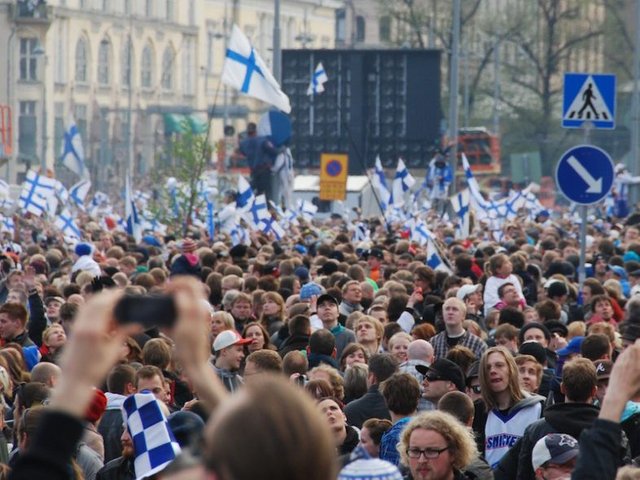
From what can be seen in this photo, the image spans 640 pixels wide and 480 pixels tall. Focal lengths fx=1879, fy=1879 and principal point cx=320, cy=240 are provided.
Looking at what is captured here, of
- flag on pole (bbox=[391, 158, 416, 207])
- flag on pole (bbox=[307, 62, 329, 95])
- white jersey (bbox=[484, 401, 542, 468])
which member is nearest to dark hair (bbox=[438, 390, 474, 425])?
white jersey (bbox=[484, 401, 542, 468])

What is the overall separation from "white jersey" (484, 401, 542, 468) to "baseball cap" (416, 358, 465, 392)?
473 millimetres

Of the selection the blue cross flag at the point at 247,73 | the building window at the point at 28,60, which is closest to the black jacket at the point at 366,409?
the blue cross flag at the point at 247,73

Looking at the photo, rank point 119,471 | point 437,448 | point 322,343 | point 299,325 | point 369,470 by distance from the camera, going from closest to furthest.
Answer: point 369,470, point 437,448, point 119,471, point 322,343, point 299,325

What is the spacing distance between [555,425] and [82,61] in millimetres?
82013

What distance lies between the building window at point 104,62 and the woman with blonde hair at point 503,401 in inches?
3181

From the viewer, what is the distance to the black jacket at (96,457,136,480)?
24.7ft

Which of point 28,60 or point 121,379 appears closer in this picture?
point 121,379

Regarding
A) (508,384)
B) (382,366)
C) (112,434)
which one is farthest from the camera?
(382,366)

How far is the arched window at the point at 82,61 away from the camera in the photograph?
8738 cm

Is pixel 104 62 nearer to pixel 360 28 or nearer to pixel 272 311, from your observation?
pixel 360 28

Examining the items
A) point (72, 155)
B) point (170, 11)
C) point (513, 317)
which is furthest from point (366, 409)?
point (170, 11)

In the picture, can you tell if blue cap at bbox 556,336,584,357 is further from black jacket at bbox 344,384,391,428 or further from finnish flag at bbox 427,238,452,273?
finnish flag at bbox 427,238,452,273

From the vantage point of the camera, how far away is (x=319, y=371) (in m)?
9.42

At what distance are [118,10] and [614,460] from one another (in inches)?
3492
